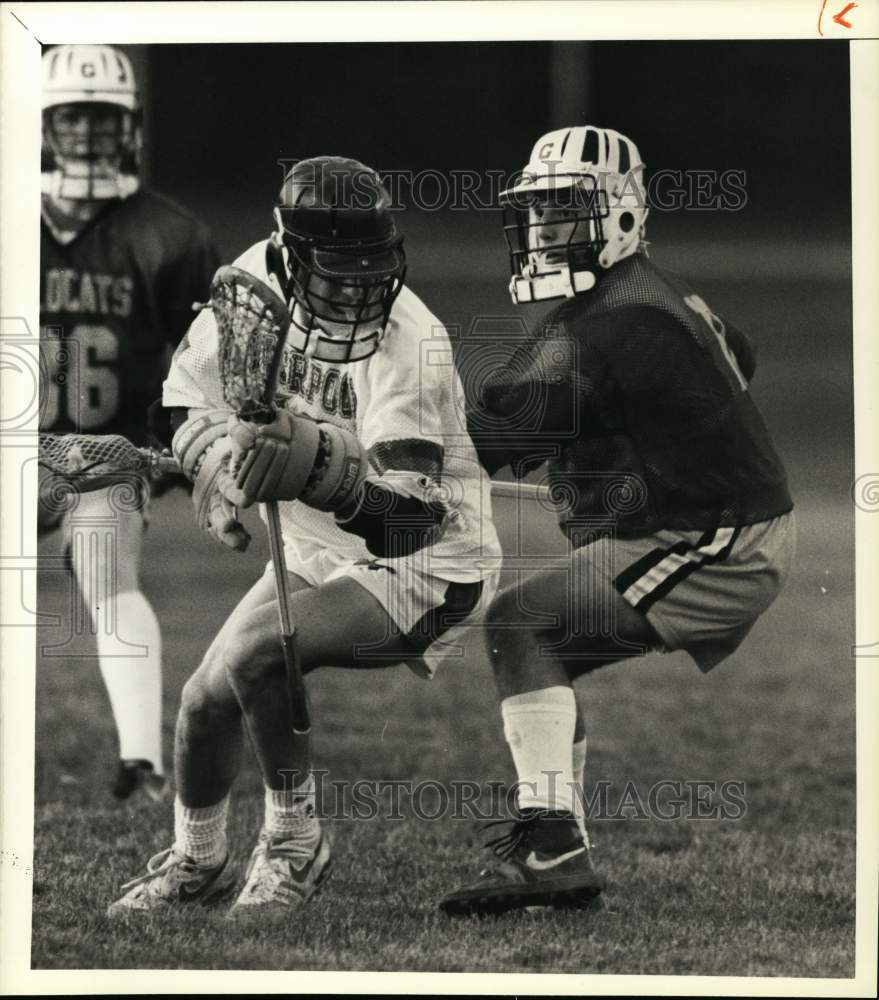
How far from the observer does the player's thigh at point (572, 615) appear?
156 inches

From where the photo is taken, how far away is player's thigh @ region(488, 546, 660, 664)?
397cm

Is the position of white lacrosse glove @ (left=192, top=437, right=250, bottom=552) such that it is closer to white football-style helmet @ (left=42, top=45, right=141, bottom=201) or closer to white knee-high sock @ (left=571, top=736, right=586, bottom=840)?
white football-style helmet @ (left=42, top=45, right=141, bottom=201)

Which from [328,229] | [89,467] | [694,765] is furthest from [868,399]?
[89,467]

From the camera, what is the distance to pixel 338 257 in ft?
12.9

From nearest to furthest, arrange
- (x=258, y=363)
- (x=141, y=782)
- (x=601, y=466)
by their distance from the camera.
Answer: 1. (x=258, y=363)
2. (x=601, y=466)
3. (x=141, y=782)

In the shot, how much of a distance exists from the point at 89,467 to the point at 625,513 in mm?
1337

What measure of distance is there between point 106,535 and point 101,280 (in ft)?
2.10

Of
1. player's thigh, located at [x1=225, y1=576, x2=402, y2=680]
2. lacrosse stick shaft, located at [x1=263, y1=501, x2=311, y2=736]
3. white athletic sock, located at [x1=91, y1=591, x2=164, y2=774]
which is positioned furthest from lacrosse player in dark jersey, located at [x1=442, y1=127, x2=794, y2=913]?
white athletic sock, located at [x1=91, y1=591, x2=164, y2=774]

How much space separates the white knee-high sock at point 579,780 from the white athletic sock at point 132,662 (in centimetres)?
106

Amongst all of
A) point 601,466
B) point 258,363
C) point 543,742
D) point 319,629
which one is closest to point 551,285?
point 601,466

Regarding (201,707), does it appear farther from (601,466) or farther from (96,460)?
(601,466)

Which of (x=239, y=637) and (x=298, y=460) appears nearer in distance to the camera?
(x=298, y=460)

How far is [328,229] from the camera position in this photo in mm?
3918

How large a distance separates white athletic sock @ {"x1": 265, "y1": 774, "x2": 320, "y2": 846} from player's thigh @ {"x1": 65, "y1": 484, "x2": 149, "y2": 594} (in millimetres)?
657
